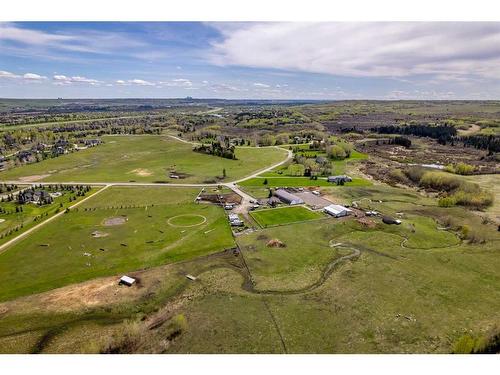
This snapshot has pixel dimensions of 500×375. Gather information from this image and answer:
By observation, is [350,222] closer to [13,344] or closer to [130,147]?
[13,344]

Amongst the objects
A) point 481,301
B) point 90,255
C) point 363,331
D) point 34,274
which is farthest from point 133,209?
point 481,301

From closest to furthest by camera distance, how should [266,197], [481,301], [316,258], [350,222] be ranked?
1. [481,301]
2. [316,258]
3. [350,222]
4. [266,197]

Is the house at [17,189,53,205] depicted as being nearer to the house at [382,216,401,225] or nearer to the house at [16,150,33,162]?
the house at [16,150,33,162]

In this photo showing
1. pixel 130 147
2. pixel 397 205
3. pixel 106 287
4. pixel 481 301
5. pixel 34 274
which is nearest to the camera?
pixel 481 301

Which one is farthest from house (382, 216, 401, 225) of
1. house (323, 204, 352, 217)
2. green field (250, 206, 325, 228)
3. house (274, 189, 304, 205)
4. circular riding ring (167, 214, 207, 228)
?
circular riding ring (167, 214, 207, 228)

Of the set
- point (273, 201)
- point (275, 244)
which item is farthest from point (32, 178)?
point (275, 244)

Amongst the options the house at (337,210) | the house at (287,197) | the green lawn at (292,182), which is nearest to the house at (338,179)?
the green lawn at (292,182)
